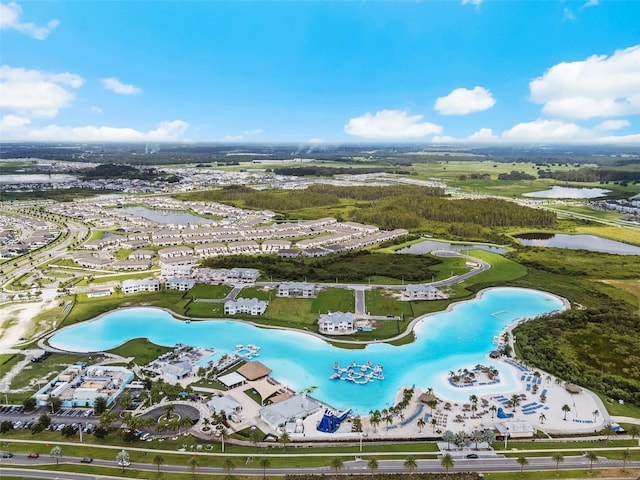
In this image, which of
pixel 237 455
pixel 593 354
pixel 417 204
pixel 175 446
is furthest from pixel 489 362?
pixel 417 204

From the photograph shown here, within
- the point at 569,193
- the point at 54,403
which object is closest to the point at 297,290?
the point at 54,403

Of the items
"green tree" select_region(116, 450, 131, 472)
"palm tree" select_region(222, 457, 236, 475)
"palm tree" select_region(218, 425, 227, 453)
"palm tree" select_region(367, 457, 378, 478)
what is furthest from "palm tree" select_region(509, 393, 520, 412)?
"green tree" select_region(116, 450, 131, 472)

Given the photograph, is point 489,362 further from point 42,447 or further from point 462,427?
point 42,447

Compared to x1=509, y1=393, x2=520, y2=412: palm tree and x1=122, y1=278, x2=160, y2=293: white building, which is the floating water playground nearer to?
x1=509, y1=393, x2=520, y2=412: palm tree

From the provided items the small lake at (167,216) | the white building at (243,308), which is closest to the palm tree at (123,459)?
the white building at (243,308)

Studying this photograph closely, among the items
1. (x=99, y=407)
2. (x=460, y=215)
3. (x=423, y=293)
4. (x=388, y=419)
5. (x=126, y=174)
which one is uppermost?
(x=126, y=174)

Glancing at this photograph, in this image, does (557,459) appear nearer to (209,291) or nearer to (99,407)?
(99,407)
